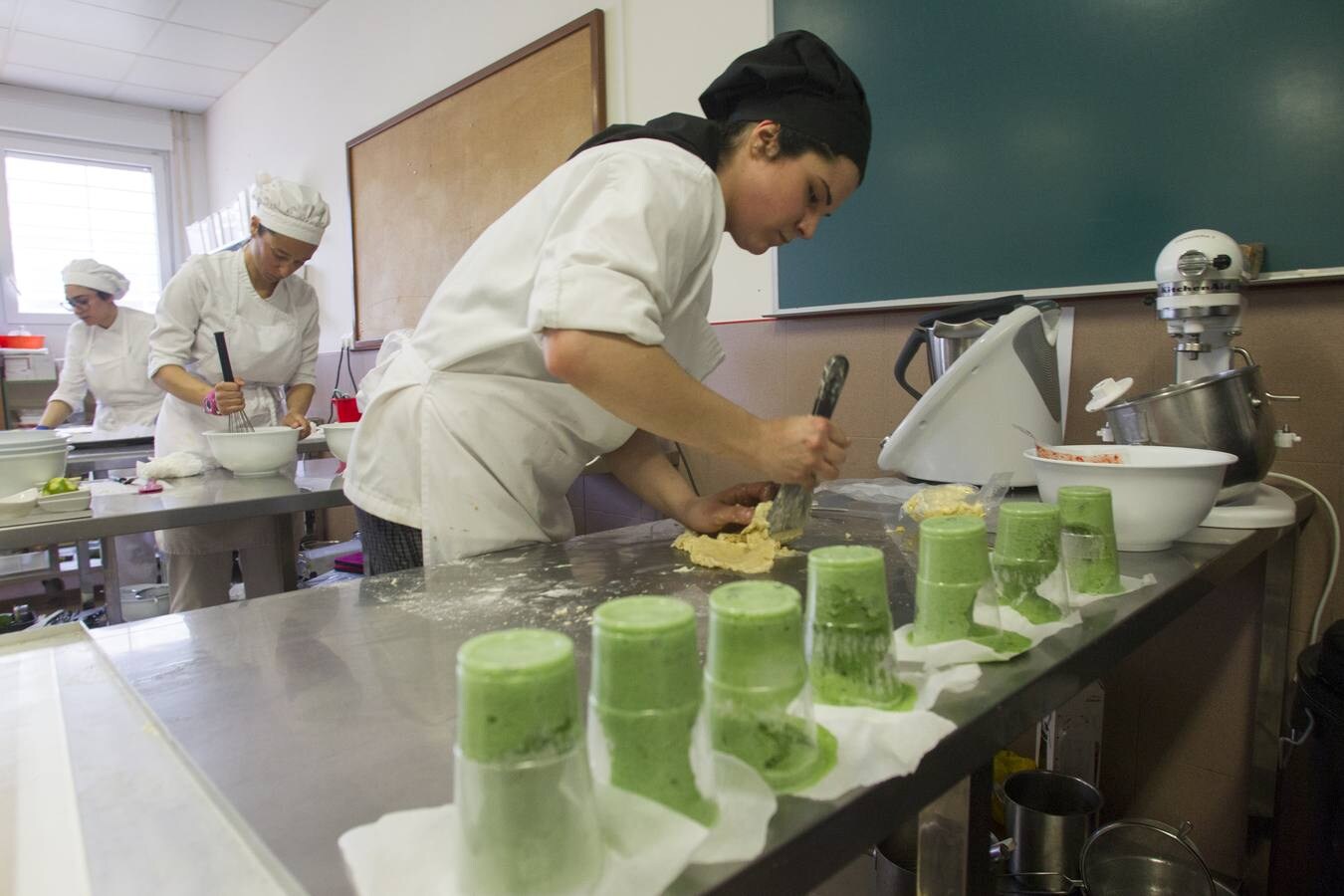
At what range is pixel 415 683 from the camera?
71cm

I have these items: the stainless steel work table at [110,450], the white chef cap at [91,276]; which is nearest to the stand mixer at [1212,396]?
the stainless steel work table at [110,450]

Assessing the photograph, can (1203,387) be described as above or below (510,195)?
below

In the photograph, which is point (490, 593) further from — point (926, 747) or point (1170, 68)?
point (1170, 68)

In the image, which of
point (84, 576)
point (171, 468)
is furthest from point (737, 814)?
point (84, 576)

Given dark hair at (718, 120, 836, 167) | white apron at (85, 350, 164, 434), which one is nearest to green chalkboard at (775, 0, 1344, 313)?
dark hair at (718, 120, 836, 167)

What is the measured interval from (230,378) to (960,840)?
2329mm

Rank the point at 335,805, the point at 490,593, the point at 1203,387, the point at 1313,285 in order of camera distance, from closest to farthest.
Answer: the point at 335,805
the point at 490,593
the point at 1203,387
the point at 1313,285

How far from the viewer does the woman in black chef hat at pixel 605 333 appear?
966 millimetres

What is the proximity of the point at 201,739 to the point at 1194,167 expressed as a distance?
1.79 metres

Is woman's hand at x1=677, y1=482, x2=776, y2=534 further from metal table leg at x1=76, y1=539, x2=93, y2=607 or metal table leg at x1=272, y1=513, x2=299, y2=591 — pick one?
metal table leg at x1=76, y1=539, x2=93, y2=607

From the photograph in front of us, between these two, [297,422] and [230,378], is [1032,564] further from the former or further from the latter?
[297,422]

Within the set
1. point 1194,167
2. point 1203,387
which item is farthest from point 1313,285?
point 1203,387

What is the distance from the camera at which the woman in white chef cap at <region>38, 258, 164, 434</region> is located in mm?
3951

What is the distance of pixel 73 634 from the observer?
90 cm
